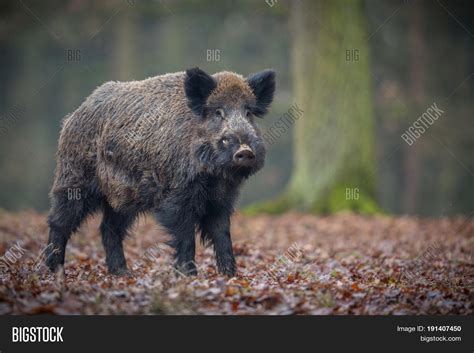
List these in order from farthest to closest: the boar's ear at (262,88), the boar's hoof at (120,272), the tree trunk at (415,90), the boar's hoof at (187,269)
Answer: the tree trunk at (415,90), the boar's hoof at (120,272), the boar's ear at (262,88), the boar's hoof at (187,269)

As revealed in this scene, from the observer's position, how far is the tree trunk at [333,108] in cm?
1598

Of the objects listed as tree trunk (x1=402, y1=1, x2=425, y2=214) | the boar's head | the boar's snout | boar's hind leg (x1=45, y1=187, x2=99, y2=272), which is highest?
tree trunk (x1=402, y1=1, x2=425, y2=214)

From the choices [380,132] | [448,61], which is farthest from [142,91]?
[380,132]

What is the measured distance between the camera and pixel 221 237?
8.12 metres

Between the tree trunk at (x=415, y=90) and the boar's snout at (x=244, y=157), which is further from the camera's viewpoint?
the tree trunk at (x=415, y=90)

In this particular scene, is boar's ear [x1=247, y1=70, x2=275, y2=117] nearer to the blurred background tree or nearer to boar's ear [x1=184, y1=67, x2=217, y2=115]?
boar's ear [x1=184, y1=67, x2=217, y2=115]

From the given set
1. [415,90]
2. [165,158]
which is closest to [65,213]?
[165,158]

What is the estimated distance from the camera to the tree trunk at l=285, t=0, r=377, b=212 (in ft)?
52.4

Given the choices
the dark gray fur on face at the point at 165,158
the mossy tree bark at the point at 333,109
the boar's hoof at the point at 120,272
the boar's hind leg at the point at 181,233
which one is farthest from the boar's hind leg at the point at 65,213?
the mossy tree bark at the point at 333,109

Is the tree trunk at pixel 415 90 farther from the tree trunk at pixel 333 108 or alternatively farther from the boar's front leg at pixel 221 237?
the boar's front leg at pixel 221 237

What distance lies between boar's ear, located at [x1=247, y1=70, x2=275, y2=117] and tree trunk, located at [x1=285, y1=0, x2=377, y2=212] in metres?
7.63

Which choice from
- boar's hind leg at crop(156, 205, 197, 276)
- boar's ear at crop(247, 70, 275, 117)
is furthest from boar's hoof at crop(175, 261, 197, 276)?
boar's ear at crop(247, 70, 275, 117)

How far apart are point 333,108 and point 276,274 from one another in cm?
880

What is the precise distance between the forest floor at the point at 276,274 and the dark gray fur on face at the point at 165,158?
465 millimetres
